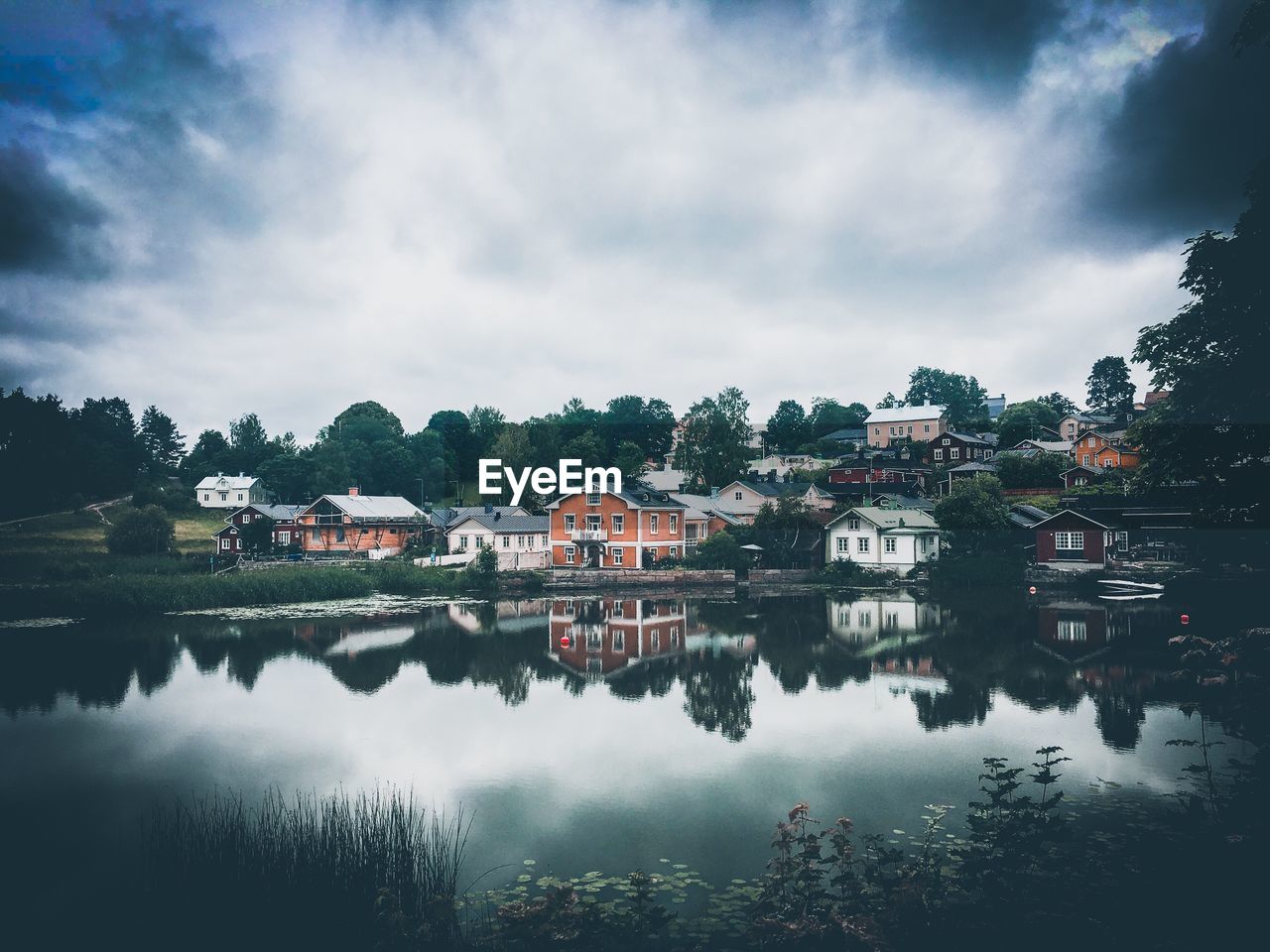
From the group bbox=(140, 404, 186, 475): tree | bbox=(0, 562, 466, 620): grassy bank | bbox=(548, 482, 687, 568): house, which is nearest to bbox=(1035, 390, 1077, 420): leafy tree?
bbox=(548, 482, 687, 568): house

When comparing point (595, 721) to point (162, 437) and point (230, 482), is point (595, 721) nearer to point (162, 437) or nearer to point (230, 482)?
point (230, 482)

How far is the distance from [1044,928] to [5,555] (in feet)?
134

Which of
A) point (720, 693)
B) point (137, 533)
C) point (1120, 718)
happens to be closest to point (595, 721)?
point (720, 693)

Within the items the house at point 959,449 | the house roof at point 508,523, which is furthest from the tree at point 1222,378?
the house at point 959,449

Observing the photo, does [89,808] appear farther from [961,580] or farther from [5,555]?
[961,580]

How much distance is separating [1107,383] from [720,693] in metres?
113

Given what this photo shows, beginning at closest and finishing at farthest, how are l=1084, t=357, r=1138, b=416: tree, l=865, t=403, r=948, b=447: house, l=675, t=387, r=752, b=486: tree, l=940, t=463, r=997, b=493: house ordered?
1. l=940, t=463, r=997, b=493: house
2. l=675, t=387, r=752, b=486: tree
3. l=865, t=403, r=948, b=447: house
4. l=1084, t=357, r=1138, b=416: tree

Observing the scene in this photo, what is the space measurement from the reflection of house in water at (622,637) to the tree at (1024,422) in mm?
52955

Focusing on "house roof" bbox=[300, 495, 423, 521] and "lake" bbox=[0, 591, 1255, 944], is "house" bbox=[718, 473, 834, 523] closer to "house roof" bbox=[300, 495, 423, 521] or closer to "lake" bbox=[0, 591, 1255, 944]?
"house roof" bbox=[300, 495, 423, 521]

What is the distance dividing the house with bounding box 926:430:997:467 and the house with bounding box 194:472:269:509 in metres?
65.1

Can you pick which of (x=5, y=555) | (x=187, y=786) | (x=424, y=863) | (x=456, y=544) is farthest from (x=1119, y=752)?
(x=456, y=544)

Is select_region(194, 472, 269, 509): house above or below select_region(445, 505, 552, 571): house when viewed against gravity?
above

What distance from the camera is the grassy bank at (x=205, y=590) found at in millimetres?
32469

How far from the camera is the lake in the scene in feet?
37.4
